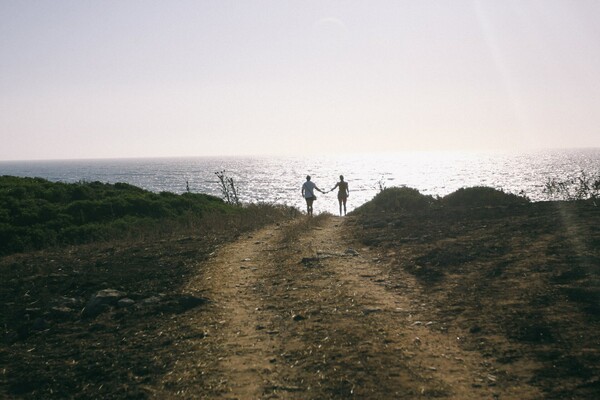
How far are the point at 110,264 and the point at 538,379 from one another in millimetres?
10460

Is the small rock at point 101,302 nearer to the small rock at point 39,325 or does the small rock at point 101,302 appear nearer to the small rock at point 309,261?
the small rock at point 39,325

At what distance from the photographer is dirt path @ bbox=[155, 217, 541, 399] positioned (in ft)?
18.6

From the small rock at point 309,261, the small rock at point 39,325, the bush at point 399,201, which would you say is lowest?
the small rock at point 39,325

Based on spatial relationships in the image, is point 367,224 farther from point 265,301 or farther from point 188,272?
point 265,301

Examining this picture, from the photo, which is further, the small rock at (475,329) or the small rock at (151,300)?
the small rock at (151,300)

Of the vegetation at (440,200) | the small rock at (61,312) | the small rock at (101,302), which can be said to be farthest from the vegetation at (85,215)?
the small rock at (61,312)

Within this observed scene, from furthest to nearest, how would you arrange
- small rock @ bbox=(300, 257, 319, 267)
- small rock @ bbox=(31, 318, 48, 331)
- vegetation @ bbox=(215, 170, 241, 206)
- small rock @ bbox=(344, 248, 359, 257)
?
vegetation @ bbox=(215, 170, 241, 206)
small rock @ bbox=(344, 248, 359, 257)
small rock @ bbox=(300, 257, 319, 267)
small rock @ bbox=(31, 318, 48, 331)

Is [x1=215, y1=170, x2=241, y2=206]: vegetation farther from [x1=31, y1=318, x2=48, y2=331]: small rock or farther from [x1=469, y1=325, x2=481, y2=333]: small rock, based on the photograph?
[x1=469, y1=325, x2=481, y2=333]: small rock

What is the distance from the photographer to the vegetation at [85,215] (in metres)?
17.4

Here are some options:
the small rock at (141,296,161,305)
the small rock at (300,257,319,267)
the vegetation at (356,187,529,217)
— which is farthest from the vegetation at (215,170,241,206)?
the small rock at (141,296,161,305)

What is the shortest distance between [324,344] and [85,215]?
1740cm

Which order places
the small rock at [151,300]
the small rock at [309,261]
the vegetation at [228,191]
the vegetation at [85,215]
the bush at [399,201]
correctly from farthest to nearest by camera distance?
the vegetation at [228,191]
the bush at [399,201]
the vegetation at [85,215]
the small rock at [309,261]
the small rock at [151,300]

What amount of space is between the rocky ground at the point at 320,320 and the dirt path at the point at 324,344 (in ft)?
0.09

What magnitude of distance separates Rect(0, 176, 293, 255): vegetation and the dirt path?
29.2 ft
